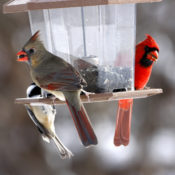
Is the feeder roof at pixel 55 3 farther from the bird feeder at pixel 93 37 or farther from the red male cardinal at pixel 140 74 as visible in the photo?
the red male cardinal at pixel 140 74

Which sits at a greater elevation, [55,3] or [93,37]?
[55,3]

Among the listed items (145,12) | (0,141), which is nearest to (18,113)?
(0,141)

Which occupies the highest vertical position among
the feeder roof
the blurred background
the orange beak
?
the feeder roof

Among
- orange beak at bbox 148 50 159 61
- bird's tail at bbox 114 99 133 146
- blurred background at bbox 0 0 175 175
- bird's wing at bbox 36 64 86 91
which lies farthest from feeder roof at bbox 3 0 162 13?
blurred background at bbox 0 0 175 175

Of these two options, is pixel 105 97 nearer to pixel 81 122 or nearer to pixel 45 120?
pixel 81 122

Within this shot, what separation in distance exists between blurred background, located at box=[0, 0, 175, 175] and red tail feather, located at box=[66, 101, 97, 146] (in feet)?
10.5

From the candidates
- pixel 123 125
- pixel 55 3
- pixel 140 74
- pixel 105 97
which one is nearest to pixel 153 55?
pixel 140 74

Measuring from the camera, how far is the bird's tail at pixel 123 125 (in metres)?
3.38

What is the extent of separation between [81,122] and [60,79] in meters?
0.32

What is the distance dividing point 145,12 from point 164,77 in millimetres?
1093

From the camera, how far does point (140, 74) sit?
3357 millimetres

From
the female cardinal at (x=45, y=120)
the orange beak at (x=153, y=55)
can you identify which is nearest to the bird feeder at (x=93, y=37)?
the orange beak at (x=153, y=55)

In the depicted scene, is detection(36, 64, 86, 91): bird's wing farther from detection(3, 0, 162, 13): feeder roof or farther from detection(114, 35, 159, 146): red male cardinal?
detection(114, 35, 159, 146): red male cardinal

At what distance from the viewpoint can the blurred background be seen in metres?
5.80
